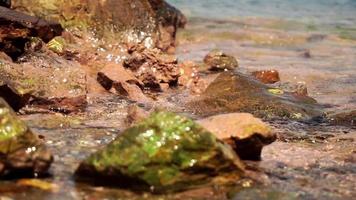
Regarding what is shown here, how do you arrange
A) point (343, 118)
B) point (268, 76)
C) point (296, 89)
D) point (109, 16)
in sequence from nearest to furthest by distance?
point (343, 118) → point (296, 89) → point (268, 76) → point (109, 16)

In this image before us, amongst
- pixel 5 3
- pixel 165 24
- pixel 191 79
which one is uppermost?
pixel 5 3

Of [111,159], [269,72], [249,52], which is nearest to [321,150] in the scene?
[111,159]

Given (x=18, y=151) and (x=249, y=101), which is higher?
(x=18, y=151)

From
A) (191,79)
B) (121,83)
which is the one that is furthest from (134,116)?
(191,79)

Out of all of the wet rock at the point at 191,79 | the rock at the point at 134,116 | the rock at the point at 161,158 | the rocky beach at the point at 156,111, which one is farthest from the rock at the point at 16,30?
the rock at the point at 161,158

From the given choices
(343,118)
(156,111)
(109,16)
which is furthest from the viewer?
(109,16)

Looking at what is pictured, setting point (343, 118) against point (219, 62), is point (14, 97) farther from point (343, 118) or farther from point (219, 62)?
point (219, 62)
